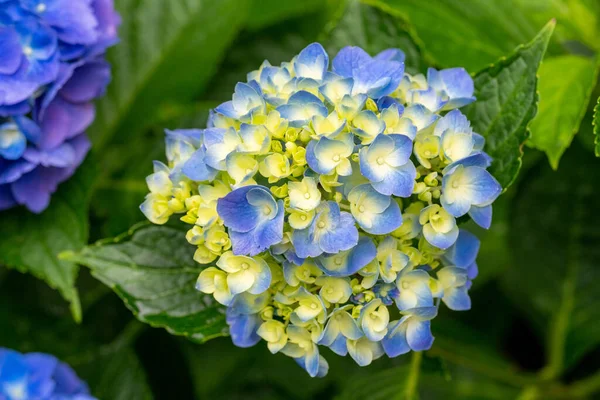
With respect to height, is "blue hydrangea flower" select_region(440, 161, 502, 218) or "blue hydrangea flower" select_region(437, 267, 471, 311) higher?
"blue hydrangea flower" select_region(440, 161, 502, 218)

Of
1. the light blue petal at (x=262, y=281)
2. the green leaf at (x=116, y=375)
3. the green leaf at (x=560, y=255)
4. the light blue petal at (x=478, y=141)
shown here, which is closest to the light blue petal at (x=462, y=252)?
the light blue petal at (x=478, y=141)

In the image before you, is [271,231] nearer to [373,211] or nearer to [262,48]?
[373,211]

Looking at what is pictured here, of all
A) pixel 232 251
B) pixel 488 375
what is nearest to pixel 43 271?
pixel 232 251

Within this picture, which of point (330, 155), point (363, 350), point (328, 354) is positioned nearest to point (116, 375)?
point (328, 354)

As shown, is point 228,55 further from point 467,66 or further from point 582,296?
point 582,296

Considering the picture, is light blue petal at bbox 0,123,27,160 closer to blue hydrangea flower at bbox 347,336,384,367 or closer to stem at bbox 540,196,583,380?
blue hydrangea flower at bbox 347,336,384,367

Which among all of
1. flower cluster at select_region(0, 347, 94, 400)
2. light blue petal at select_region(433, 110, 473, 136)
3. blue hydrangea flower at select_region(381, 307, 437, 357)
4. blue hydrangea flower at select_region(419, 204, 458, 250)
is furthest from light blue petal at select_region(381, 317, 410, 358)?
flower cluster at select_region(0, 347, 94, 400)
